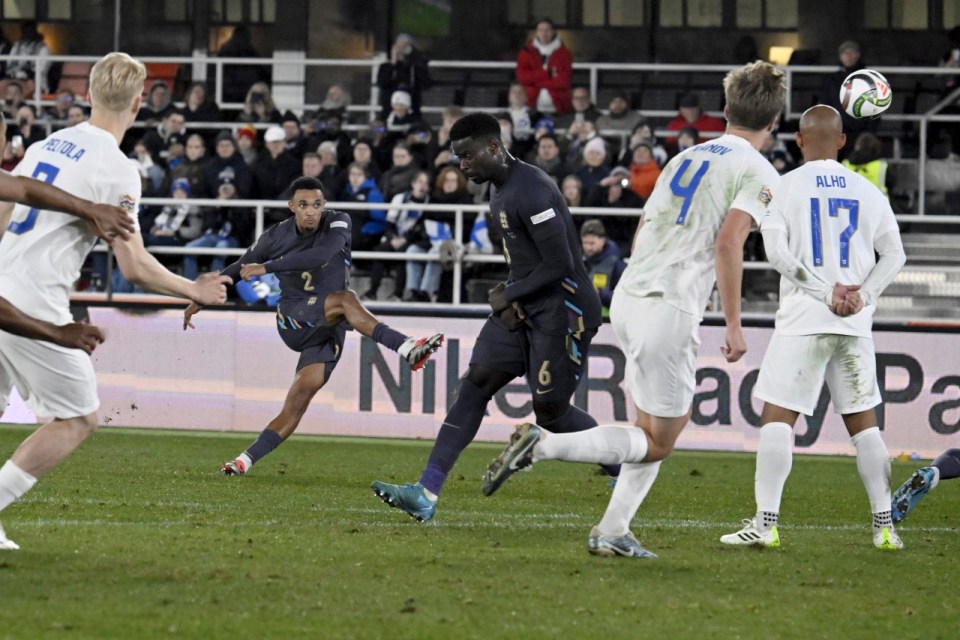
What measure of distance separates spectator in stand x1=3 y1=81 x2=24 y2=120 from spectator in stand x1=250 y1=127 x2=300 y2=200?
169 inches

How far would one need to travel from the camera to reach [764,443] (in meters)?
7.43

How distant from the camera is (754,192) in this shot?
6.81 m

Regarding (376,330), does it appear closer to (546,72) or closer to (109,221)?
(109,221)

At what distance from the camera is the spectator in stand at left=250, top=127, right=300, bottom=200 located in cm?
1912

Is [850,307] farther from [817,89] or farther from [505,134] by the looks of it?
[817,89]

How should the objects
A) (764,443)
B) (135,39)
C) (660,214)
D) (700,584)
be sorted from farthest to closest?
1. (135,39)
2. (764,443)
3. (660,214)
4. (700,584)

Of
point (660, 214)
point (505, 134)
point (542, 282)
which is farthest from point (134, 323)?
point (660, 214)

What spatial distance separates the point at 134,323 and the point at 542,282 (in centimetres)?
825

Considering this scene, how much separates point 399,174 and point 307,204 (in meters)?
7.43

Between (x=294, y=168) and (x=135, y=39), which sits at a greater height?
(x=135, y=39)

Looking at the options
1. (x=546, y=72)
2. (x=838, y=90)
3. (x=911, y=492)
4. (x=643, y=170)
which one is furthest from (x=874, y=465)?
(x=546, y=72)

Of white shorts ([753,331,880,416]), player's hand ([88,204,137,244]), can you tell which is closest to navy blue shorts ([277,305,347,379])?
white shorts ([753,331,880,416])

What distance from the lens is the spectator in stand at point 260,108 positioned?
Result: 824 inches

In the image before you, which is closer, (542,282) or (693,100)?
(542,282)
